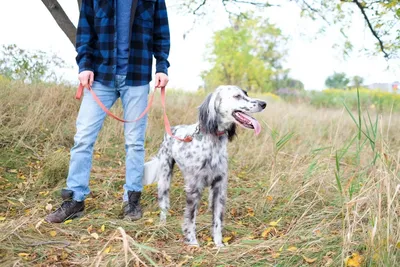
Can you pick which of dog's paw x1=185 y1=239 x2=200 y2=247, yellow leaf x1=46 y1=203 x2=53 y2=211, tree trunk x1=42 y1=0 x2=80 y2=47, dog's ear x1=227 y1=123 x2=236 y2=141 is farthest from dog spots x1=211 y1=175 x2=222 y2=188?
tree trunk x1=42 y1=0 x2=80 y2=47

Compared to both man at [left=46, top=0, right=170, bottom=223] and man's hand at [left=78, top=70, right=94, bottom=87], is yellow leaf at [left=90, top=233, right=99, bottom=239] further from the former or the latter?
man's hand at [left=78, top=70, right=94, bottom=87]

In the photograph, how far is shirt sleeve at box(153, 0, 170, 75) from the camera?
4141mm

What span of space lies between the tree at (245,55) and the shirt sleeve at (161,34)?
555 inches

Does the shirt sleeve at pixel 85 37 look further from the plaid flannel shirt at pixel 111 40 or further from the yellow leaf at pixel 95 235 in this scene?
the yellow leaf at pixel 95 235

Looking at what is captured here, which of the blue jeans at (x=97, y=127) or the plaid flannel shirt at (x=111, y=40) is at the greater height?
the plaid flannel shirt at (x=111, y=40)

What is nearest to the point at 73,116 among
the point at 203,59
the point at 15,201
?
the point at 15,201

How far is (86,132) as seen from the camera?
155 inches

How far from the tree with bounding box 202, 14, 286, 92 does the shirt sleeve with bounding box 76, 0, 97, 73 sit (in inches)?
565

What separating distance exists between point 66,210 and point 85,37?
1.45 metres

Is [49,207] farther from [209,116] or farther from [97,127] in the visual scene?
[209,116]

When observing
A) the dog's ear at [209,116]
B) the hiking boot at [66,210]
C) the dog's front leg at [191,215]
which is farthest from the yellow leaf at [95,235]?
the dog's ear at [209,116]

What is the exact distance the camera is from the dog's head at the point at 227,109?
3486 millimetres

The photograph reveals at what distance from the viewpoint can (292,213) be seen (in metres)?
4.12

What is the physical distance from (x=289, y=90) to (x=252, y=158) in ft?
53.6
